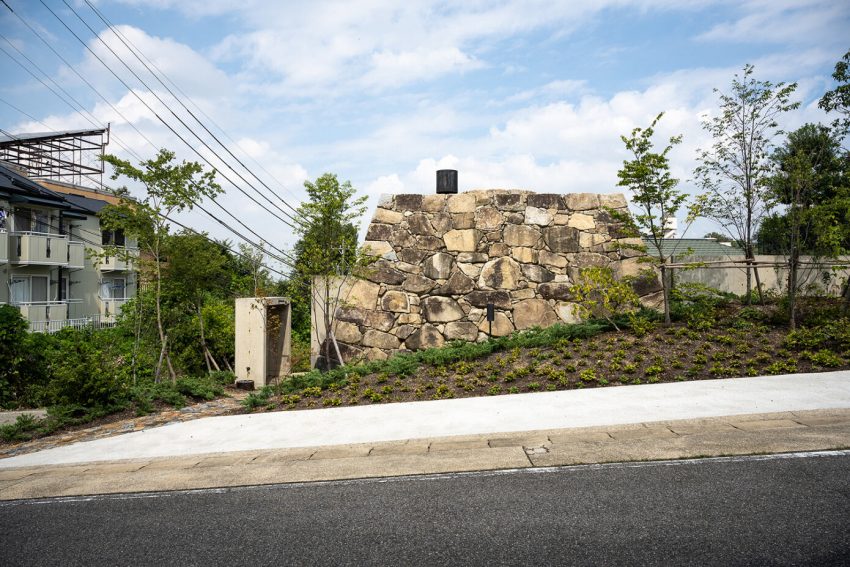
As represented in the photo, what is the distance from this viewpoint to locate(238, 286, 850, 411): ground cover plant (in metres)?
8.32

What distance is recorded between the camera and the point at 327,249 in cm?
1123

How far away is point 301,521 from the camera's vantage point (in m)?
3.96

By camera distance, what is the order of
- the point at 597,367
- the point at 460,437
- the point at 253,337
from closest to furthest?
the point at 460,437, the point at 597,367, the point at 253,337

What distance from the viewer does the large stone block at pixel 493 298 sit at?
1205cm

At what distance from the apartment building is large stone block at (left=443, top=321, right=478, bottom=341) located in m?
15.1

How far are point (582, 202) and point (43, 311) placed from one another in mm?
23547

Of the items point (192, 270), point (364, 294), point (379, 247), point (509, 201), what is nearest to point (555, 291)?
point (509, 201)

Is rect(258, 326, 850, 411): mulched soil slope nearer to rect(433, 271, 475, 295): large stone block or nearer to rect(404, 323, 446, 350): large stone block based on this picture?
rect(404, 323, 446, 350): large stone block

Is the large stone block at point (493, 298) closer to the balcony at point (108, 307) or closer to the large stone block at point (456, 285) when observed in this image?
the large stone block at point (456, 285)

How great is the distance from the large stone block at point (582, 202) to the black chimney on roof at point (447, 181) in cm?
256

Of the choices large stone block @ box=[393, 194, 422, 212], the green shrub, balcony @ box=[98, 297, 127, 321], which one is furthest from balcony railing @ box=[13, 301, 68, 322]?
large stone block @ box=[393, 194, 422, 212]

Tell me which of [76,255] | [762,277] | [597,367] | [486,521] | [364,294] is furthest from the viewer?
[76,255]

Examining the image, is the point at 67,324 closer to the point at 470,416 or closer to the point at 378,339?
the point at 378,339

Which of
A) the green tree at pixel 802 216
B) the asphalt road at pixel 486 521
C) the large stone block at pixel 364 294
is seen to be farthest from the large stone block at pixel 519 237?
the asphalt road at pixel 486 521
